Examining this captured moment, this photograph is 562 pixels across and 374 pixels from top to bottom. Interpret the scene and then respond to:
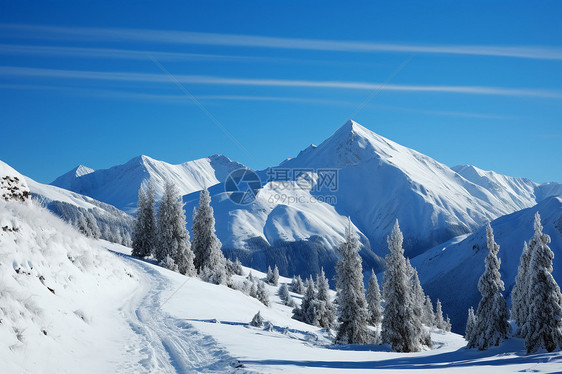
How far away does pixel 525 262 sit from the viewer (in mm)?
38750

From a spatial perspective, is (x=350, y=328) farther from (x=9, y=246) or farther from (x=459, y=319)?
(x=459, y=319)

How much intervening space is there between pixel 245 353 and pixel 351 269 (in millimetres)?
24200

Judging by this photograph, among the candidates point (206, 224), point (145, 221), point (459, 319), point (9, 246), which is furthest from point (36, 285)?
point (459, 319)

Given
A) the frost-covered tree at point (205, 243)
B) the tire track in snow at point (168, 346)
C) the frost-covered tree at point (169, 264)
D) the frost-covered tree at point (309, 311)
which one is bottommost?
the frost-covered tree at point (309, 311)

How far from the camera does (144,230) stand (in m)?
61.2

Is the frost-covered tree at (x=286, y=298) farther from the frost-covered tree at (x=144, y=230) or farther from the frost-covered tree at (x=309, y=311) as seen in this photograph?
the frost-covered tree at (x=144, y=230)

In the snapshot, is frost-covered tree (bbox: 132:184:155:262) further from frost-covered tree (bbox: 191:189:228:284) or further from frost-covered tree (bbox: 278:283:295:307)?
frost-covered tree (bbox: 278:283:295:307)

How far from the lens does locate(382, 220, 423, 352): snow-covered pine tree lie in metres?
35.4

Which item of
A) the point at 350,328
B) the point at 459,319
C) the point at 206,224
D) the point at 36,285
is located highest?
the point at 206,224

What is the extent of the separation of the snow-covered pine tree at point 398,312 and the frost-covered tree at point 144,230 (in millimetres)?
35602

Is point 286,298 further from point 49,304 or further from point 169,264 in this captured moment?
point 49,304

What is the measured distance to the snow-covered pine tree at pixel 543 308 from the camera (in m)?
24.8

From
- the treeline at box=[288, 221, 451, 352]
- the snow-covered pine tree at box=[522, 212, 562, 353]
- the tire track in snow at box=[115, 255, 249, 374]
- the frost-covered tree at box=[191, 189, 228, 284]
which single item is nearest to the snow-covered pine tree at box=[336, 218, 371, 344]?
the treeline at box=[288, 221, 451, 352]

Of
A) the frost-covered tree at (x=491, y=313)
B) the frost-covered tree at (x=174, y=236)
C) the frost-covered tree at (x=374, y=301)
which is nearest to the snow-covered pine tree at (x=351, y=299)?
the frost-covered tree at (x=491, y=313)
